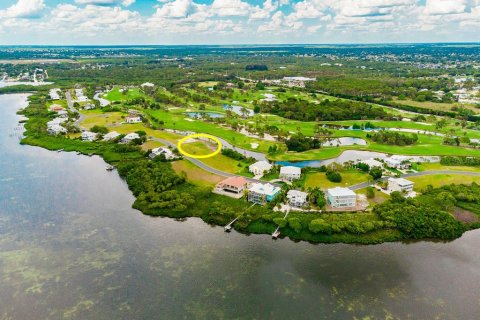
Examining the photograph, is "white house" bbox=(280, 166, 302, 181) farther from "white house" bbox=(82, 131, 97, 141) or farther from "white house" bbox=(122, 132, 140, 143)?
"white house" bbox=(82, 131, 97, 141)

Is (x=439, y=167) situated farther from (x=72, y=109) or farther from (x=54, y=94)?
(x=54, y=94)

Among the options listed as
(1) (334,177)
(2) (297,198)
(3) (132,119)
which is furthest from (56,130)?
(1) (334,177)

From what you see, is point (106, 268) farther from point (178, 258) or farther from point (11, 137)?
point (11, 137)

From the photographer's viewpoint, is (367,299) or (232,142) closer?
(367,299)

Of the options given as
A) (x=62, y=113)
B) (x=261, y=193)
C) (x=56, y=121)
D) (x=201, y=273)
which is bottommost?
(x=201, y=273)

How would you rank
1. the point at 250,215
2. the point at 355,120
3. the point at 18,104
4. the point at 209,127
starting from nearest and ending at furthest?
the point at 250,215
the point at 209,127
the point at 355,120
the point at 18,104

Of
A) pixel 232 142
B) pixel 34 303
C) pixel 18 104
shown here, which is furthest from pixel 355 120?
pixel 18 104

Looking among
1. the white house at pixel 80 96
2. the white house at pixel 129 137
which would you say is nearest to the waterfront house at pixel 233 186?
the white house at pixel 129 137
